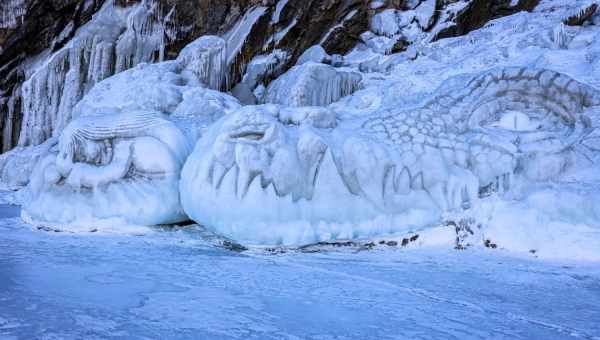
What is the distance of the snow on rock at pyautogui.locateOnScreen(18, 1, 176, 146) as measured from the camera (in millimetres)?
7953

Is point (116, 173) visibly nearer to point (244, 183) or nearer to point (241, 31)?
point (244, 183)

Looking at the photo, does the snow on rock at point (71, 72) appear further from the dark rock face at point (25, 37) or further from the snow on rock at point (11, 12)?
the snow on rock at point (11, 12)

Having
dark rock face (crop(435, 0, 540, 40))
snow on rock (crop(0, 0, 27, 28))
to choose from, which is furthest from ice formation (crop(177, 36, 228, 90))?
dark rock face (crop(435, 0, 540, 40))

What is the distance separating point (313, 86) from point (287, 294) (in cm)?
566

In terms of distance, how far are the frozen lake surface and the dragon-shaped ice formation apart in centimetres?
24

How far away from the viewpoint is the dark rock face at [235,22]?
27.6ft

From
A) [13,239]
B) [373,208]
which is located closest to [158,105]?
[13,239]

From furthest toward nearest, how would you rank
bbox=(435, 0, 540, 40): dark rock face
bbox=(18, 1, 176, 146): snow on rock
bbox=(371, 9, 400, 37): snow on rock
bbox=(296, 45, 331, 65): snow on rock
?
1. bbox=(371, 9, 400, 37): snow on rock
2. bbox=(435, 0, 540, 40): dark rock face
3. bbox=(296, 45, 331, 65): snow on rock
4. bbox=(18, 1, 176, 146): snow on rock

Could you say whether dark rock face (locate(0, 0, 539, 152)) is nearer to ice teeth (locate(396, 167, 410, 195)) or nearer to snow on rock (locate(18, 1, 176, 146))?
snow on rock (locate(18, 1, 176, 146))

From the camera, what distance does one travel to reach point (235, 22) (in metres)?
8.95

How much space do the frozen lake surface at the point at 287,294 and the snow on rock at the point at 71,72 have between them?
644cm

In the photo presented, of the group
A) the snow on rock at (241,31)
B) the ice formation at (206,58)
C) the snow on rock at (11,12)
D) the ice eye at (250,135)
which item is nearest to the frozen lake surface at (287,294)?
the ice eye at (250,135)

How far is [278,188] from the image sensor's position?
2.41 metres

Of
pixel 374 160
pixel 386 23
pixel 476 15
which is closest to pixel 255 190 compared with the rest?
pixel 374 160
